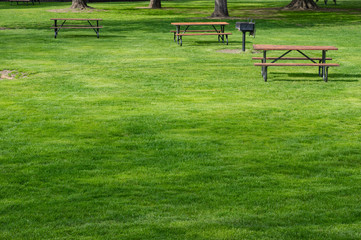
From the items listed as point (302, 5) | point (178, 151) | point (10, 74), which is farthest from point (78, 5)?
point (178, 151)

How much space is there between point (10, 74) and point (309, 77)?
7891mm

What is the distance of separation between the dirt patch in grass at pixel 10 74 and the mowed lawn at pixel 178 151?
0.11m

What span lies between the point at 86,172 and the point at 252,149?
2.52 m

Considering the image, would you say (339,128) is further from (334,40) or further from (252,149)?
(334,40)

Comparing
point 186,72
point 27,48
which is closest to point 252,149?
point 186,72

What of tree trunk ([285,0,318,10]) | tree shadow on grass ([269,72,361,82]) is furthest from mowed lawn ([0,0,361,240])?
tree trunk ([285,0,318,10])

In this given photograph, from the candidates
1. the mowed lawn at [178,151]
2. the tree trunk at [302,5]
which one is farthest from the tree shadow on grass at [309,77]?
the tree trunk at [302,5]

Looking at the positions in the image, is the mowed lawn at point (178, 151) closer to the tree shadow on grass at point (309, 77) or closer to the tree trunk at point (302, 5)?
the tree shadow on grass at point (309, 77)

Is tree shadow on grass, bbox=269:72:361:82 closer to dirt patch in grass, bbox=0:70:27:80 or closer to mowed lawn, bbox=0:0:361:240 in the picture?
mowed lawn, bbox=0:0:361:240

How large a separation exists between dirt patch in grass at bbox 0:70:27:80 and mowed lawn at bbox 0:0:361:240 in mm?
111

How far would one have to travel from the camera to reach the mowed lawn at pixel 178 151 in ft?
19.5

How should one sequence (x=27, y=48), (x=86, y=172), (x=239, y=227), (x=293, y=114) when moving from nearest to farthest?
1. (x=239, y=227)
2. (x=86, y=172)
3. (x=293, y=114)
4. (x=27, y=48)

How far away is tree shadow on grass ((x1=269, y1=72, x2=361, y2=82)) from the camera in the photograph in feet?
48.2

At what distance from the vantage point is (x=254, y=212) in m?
6.18
